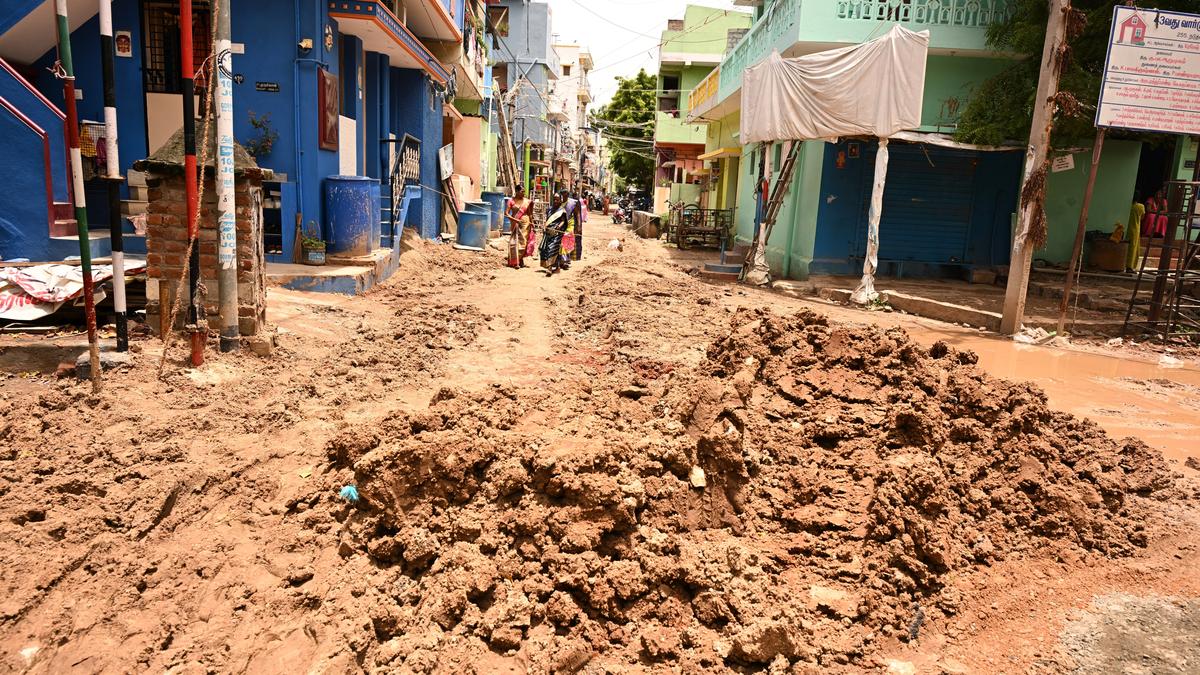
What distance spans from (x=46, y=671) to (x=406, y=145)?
1220 cm

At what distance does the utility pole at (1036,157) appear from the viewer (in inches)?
361

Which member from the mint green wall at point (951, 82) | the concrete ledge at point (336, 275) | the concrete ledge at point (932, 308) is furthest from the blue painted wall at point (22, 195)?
the mint green wall at point (951, 82)

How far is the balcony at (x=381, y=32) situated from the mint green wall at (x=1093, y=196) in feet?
38.2

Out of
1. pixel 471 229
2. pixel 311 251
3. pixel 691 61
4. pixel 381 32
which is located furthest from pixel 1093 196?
pixel 691 61

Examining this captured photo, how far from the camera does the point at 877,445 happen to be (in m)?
4.30

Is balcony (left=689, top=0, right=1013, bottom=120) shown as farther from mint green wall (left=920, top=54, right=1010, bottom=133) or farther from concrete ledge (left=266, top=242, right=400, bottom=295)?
concrete ledge (left=266, top=242, right=400, bottom=295)

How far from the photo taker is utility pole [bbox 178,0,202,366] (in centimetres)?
493

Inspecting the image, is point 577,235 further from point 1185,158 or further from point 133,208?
point 1185,158

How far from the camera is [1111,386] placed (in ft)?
23.8

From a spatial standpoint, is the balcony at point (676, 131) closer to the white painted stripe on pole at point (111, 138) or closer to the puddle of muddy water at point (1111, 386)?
the puddle of muddy water at point (1111, 386)

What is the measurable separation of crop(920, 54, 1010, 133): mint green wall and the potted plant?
406 inches

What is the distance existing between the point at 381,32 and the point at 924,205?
9.93m

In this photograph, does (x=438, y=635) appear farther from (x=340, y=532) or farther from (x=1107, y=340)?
(x=1107, y=340)

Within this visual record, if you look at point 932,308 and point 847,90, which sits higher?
point 847,90
